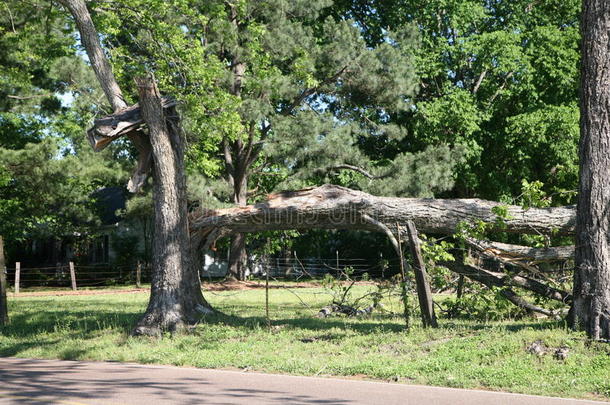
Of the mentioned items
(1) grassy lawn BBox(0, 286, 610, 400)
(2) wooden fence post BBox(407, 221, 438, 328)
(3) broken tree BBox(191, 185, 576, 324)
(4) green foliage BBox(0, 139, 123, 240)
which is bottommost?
(1) grassy lawn BBox(0, 286, 610, 400)

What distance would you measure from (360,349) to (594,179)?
4.26m

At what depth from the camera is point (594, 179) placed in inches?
400

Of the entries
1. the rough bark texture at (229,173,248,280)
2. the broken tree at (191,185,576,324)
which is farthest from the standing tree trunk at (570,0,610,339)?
the rough bark texture at (229,173,248,280)

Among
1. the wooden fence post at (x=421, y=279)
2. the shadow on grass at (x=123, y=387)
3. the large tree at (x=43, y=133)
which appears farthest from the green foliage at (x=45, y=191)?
the wooden fence post at (x=421, y=279)

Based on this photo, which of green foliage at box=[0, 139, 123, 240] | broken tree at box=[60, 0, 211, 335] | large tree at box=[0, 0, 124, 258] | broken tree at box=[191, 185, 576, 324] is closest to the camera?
broken tree at box=[191, 185, 576, 324]

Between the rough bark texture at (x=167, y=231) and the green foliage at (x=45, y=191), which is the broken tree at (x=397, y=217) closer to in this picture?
the rough bark texture at (x=167, y=231)

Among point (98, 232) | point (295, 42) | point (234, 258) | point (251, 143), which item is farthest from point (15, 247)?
point (295, 42)

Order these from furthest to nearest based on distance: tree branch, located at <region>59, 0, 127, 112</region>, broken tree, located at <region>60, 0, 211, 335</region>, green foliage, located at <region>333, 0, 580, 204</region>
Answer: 1. green foliage, located at <region>333, 0, 580, 204</region>
2. tree branch, located at <region>59, 0, 127, 112</region>
3. broken tree, located at <region>60, 0, 211, 335</region>

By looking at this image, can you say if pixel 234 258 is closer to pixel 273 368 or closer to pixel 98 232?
pixel 98 232

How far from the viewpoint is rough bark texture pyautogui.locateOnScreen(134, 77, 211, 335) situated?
13000 millimetres

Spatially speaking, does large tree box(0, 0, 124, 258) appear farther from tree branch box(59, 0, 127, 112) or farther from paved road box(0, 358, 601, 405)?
paved road box(0, 358, 601, 405)

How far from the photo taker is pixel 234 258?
34.5 metres

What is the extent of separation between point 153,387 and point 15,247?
33.9 m

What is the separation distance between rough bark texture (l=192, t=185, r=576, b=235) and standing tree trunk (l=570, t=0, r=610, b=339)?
2023 mm
